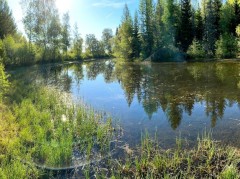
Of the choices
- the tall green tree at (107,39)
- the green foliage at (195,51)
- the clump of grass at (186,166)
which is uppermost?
the tall green tree at (107,39)

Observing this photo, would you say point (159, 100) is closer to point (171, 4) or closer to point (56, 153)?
point (56, 153)

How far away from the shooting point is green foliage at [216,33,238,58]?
4128 cm

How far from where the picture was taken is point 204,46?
156ft

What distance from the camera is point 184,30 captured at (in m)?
51.2

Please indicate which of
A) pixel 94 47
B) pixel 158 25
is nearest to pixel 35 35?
pixel 158 25

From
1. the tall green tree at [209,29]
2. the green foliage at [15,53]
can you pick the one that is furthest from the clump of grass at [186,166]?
the tall green tree at [209,29]

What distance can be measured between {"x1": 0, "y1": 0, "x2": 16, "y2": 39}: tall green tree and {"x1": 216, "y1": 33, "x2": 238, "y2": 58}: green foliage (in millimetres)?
39362

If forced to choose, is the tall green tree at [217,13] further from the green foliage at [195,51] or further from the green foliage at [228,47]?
the green foliage at [228,47]

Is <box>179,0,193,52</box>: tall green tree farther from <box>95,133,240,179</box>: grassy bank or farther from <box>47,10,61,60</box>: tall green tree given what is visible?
<box>95,133,240,179</box>: grassy bank

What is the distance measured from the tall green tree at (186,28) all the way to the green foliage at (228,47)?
912 cm

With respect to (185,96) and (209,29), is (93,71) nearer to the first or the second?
(209,29)

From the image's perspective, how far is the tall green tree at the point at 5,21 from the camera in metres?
47.0

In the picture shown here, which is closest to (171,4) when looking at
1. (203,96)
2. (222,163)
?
(203,96)

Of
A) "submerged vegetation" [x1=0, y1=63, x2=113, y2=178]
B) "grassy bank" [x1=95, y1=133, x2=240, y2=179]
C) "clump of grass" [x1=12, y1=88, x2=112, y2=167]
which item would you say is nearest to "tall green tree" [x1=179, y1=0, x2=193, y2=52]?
"clump of grass" [x1=12, y1=88, x2=112, y2=167]
